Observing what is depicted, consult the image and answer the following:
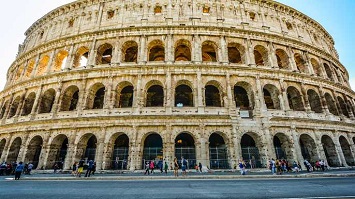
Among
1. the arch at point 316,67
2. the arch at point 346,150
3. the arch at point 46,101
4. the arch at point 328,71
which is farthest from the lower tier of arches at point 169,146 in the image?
the arch at point 328,71

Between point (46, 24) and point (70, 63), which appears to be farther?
point (46, 24)

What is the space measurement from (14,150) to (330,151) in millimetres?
32783

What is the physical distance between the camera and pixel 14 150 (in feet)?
61.6

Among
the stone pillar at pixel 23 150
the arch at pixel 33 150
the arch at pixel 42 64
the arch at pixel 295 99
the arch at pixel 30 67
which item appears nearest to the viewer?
the stone pillar at pixel 23 150

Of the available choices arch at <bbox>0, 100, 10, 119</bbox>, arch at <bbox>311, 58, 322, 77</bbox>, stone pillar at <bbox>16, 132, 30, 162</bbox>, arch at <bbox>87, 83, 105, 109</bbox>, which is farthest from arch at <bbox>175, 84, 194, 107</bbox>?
arch at <bbox>0, 100, 10, 119</bbox>

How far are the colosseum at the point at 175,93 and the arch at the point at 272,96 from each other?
105 mm

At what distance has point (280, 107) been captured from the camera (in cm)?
1788

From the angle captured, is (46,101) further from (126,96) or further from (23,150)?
(126,96)

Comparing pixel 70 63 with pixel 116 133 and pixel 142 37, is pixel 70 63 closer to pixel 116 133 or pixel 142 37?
pixel 142 37

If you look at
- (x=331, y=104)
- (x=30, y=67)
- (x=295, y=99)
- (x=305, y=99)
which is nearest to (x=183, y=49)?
(x=295, y=99)

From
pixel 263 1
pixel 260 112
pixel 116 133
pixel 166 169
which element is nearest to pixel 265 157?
pixel 260 112

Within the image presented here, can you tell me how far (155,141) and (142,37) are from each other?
36.1ft

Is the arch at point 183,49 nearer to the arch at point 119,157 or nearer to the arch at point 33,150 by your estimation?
the arch at point 119,157

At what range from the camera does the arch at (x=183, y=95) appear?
19.2m
